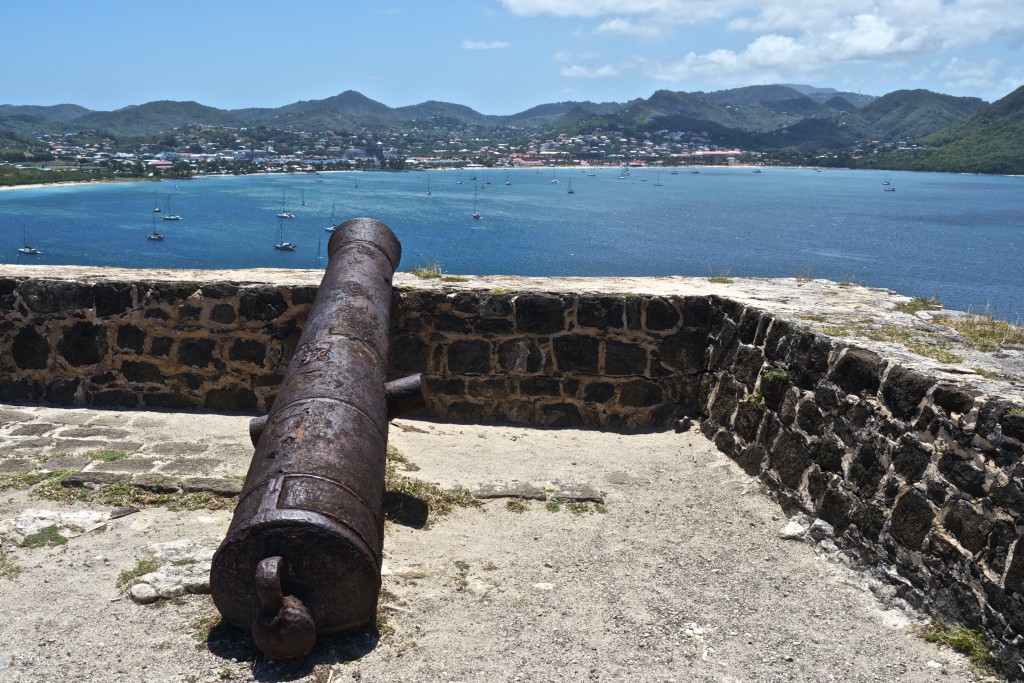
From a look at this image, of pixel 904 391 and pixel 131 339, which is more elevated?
pixel 904 391

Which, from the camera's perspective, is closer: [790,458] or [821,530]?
[821,530]

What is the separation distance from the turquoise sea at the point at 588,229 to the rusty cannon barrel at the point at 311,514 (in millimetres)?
16669

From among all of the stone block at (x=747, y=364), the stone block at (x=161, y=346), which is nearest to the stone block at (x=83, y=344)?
the stone block at (x=161, y=346)

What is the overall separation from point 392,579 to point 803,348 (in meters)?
2.46

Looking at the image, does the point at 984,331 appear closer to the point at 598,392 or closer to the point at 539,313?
the point at 598,392

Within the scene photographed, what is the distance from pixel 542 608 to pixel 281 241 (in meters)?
61.4

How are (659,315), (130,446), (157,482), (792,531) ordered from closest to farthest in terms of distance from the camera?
1. (792,531)
2. (157,482)
3. (130,446)
4. (659,315)

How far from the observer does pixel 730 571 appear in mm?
3992

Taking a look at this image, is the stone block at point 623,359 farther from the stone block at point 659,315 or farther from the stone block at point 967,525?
the stone block at point 967,525

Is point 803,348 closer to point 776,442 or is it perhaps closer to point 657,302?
point 776,442

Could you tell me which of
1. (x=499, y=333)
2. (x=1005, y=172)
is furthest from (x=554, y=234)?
(x=1005, y=172)

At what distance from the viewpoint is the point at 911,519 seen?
3646mm

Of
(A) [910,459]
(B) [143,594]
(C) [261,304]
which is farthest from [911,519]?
(C) [261,304]

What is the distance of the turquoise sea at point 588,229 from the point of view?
47344mm
